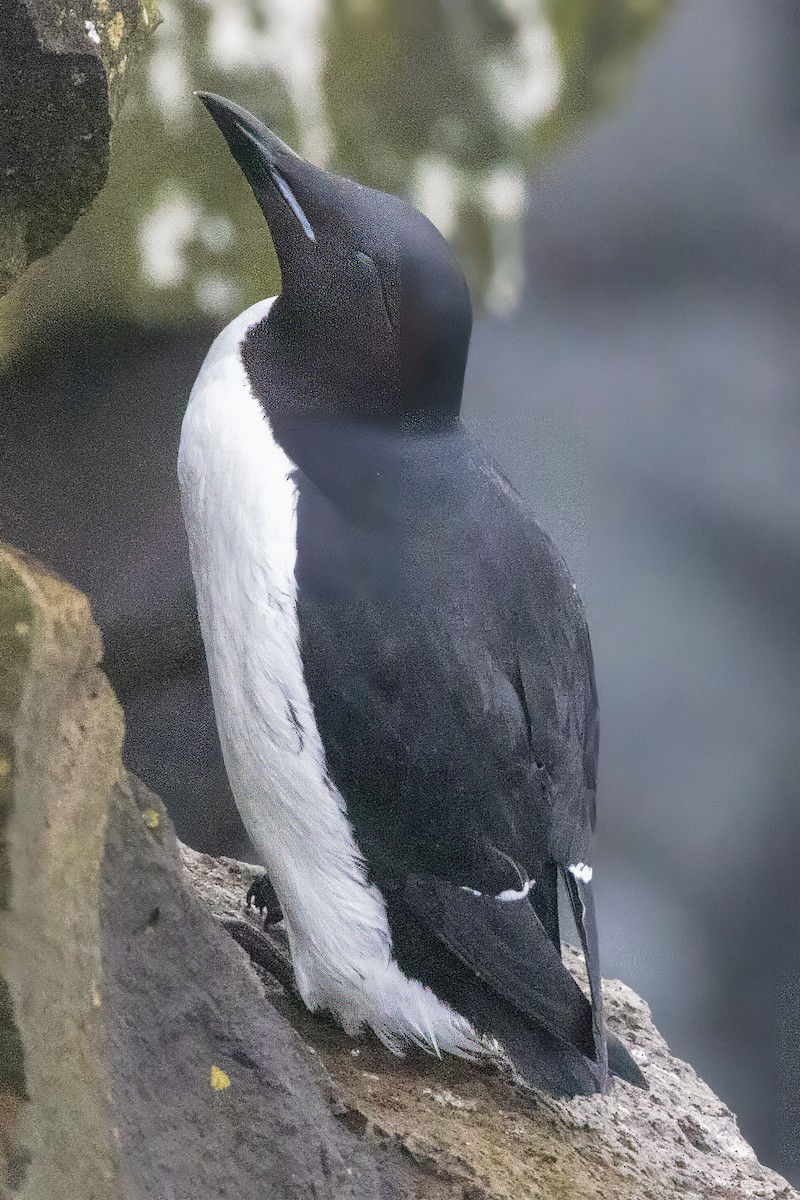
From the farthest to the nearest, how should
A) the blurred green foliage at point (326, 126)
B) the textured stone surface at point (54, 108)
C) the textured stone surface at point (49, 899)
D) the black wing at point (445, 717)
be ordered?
the blurred green foliage at point (326, 126) < the black wing at point (445, 717) < the textured stone surface at point (54, 108) < the textured stone surface at point (49, 899)

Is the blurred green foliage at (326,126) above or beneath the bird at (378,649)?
above

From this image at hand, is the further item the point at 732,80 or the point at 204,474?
the point at 732,80

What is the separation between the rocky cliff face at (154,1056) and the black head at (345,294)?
319mm

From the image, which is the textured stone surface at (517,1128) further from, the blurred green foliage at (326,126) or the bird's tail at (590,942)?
the blurred green foliage at (326,126)

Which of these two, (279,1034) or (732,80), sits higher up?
(732,80)

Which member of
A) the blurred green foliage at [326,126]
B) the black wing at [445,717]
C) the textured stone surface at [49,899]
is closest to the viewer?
the textured stone surface at [49,899]

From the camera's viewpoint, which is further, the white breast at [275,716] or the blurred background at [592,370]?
the blurred background at [592,370]

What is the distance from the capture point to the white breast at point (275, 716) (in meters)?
0.86

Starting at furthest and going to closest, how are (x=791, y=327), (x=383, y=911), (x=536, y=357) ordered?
(x=791, y=327), (x=536, y=357), (x=383, y=911)

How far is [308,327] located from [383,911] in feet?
1.70

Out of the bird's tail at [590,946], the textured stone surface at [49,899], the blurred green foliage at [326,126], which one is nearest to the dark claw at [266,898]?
the bird's tail at [590,946]

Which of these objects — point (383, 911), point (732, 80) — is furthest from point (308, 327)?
point (732, 80)

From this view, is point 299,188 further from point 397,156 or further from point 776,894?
point 776,894

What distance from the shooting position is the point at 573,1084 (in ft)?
3.07
